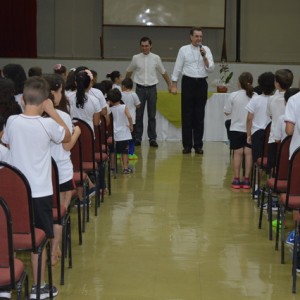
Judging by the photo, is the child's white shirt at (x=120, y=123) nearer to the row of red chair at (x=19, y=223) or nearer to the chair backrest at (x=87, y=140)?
the chair backrest at (x=87, y=140)

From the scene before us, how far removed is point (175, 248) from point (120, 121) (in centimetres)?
323

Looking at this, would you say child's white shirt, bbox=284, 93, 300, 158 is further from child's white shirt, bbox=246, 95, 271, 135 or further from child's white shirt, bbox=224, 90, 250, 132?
child's white shirt, bbox=224, 90, 250, 132

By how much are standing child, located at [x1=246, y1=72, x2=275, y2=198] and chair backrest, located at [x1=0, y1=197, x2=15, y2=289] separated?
4069 mm

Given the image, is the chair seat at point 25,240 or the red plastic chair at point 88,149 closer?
the chair seat at point 25,240

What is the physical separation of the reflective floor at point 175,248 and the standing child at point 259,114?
57 centimetres

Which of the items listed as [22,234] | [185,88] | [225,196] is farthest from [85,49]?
[22,234]

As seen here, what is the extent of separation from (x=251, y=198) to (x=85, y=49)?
27.9ft

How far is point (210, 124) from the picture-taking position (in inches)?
462

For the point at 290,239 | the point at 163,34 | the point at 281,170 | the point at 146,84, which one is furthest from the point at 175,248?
the point at 163,34

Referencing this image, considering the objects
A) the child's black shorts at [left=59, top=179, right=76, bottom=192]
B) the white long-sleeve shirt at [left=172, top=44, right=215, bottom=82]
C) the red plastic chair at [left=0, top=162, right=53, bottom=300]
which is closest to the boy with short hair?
the red plastic chair at [left=0, top=162, right=53, bottom=300]

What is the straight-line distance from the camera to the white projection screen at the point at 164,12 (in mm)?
14859

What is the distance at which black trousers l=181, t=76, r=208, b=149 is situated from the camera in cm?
1041

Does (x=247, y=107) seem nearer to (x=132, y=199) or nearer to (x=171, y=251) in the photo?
(x=132, y=199)

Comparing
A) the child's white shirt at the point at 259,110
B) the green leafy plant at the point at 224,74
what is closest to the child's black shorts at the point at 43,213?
the child's white shirt at the point at 259,110
